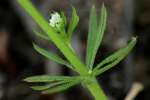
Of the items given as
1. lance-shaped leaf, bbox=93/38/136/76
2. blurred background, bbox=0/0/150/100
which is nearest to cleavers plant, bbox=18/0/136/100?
lance-shaped leaf, bbox=93/38/136/76

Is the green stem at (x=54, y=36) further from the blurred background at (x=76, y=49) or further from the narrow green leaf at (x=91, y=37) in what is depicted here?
the blurred background at (x=76, y=49)

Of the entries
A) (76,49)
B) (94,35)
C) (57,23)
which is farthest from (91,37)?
(76,49)

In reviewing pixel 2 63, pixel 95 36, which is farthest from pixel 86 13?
pixel 95 36

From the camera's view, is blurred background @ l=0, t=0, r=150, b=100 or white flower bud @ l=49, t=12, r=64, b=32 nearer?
white flower bud @ l=49, t=12, r=64, b=32

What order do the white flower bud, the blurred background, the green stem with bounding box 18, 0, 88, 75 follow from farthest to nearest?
the blurred background → the white flower bud → the green stem with bounding box 18, 0, 88, 75

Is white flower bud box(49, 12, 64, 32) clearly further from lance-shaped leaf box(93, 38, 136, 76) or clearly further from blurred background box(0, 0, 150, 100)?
blurred background box(0, 0, 150, 100)

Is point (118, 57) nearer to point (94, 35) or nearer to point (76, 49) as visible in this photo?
point (94, 35)

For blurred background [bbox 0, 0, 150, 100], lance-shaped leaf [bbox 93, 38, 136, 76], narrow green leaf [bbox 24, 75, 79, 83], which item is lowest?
lance-shaped leaf [bbox 93, 38, 136, 76]
